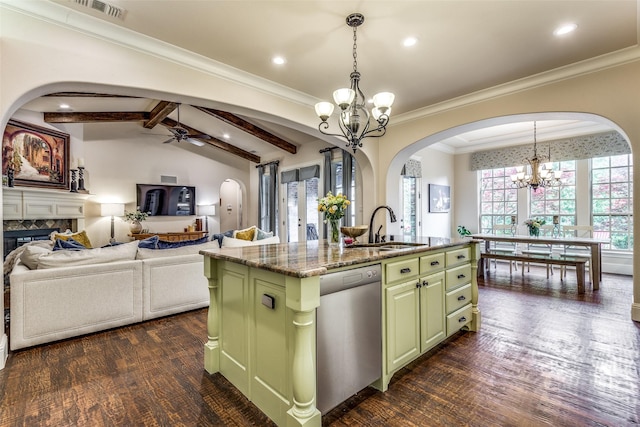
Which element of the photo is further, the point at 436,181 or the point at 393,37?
the point at 436,181

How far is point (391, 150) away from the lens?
5293 mm

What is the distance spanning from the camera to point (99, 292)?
3.02 meters

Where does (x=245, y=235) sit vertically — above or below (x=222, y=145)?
below

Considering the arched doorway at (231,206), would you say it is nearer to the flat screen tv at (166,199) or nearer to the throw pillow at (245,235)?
the flat screen tv at (166,199)

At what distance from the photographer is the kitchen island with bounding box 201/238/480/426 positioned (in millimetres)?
1531

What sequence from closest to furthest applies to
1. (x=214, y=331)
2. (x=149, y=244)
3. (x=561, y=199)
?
(x=214, y=331) → (x=149, y=244) → (x=561, y=199)

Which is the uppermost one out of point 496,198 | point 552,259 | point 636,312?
point 496,198

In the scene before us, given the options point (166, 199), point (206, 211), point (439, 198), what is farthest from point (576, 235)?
point (166, 199)

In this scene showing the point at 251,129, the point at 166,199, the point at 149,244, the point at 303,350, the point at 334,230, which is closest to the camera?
the point at 303,350

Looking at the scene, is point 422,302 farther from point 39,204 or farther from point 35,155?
point 35,155

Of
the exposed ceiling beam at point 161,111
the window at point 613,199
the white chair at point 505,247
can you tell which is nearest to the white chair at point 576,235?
the window at point 613,199

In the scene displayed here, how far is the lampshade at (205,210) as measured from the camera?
8.44 meters

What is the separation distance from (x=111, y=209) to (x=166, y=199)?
1302 millimetres

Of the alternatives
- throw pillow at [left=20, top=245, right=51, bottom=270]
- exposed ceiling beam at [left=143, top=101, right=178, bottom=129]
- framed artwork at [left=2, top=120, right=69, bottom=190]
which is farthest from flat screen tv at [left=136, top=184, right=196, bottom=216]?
throw pillow at [left=20, top=245, right=51, bottom=270]
